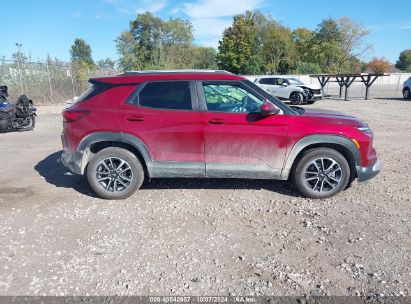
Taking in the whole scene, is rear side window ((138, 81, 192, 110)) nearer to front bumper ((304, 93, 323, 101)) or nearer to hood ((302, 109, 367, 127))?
hood ((302, 109, 367, 127))

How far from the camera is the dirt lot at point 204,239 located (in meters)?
2.78

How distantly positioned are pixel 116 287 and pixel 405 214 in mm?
3614

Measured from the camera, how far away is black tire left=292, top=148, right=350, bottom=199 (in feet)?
14.2

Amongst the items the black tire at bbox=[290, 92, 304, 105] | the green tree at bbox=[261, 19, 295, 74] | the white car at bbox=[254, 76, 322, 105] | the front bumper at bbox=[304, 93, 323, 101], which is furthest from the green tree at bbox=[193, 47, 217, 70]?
the black tire at bbox=[290, 92, 304, 105]

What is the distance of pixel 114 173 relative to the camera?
4.46m

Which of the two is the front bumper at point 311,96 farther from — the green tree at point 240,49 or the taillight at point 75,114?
the green tree at point 240,49

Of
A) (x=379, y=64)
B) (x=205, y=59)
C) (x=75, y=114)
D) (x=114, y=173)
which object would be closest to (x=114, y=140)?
(x=114, y=173)

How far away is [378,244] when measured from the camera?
337 centimetres

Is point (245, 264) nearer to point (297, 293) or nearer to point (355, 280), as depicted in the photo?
point (297, 293)

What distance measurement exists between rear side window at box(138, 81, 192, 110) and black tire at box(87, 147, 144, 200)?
79 cm

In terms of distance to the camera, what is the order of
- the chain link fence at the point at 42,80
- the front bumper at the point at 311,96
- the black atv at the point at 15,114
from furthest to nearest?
the front bumper at the point at 311,96 → the chain link fence at the point at 42,80 → the black atv at the point at 15,114

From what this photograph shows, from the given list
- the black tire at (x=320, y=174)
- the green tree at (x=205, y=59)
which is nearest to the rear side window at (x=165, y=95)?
the black tire at (x=320, y=174)

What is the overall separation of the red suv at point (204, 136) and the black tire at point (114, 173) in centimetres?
→ 1

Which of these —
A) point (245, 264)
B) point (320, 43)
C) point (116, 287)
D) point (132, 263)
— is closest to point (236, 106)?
point (245, 264)
